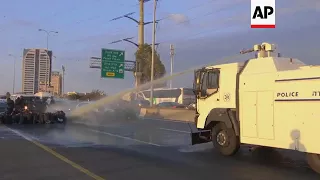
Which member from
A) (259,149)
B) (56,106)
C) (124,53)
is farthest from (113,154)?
(124,53)

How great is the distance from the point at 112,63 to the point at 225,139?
34.2 m

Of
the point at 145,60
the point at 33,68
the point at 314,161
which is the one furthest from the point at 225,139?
the point at 33,68

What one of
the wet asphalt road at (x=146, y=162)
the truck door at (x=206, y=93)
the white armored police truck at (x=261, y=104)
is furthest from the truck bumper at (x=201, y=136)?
the wet asphalt road at (x=146, y=162)

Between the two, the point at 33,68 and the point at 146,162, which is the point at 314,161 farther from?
the point at 33,68

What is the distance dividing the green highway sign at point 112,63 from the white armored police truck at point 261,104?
3219 cm

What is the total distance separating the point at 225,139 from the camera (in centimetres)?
1201

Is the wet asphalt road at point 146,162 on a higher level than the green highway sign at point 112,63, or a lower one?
lower

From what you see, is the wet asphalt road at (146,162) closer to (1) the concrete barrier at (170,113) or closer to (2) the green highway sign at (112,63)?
(1) the concrete barrier at (170,113)

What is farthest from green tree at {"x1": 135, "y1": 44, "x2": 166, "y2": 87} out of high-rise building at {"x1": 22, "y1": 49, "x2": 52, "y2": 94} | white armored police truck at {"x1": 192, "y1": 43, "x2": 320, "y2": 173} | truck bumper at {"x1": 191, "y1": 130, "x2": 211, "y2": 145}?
high-rise building at {"x1": 22, "y1": 49, "x2": 52, "y2": 94}

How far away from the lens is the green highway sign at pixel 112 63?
44.4 metres

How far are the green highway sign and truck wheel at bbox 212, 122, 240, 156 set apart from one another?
108 feet

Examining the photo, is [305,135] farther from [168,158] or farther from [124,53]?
[124,53]

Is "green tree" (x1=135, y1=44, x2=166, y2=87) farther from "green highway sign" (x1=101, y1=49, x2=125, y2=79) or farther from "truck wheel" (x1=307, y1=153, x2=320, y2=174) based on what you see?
"truck wheel" (x1=307, y1=153, x2=320, y2=174)

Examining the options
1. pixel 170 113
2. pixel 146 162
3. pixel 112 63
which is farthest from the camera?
pixel 112 63
